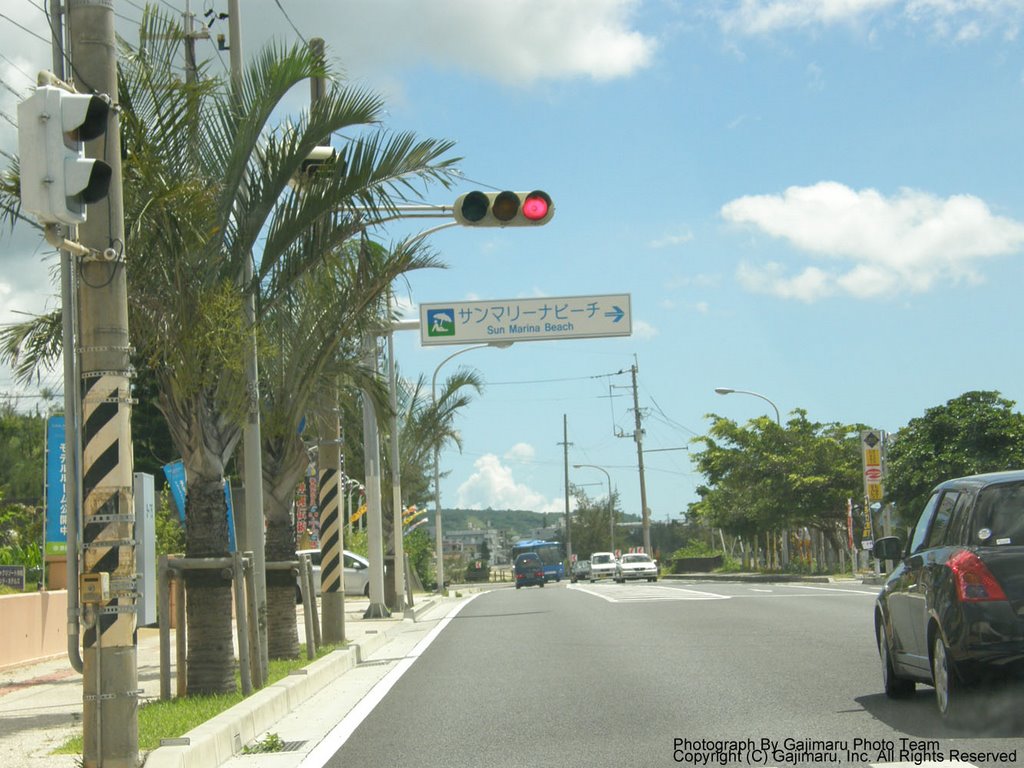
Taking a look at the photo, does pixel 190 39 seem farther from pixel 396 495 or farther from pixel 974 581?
pixel 396 495

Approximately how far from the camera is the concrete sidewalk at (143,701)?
27.3 ft

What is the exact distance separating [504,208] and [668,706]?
245 inches

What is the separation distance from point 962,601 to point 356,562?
104 feet

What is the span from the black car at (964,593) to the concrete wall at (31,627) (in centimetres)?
1143

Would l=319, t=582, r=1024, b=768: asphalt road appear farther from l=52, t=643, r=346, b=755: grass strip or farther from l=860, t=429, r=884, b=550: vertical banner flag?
l=860, t=429, r=884, b=550: vertical banner flag

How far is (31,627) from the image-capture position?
17156 mm

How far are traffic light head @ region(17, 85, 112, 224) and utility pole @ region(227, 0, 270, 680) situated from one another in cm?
424

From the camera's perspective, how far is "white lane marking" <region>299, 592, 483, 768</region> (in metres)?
8.64

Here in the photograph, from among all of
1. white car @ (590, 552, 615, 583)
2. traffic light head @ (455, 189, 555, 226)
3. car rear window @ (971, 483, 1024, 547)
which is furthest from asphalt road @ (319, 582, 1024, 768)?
white car @ (590, 552, 615, 583)

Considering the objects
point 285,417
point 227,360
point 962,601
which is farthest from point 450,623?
point 962,601

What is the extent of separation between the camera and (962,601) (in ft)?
26.0

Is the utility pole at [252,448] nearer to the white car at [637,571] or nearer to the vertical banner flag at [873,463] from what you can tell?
the vertical banner flag at [873,463]

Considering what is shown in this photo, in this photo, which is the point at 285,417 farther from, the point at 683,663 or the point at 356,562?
the point at 356,562

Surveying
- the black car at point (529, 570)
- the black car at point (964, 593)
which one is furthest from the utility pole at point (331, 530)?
the black car at point (529, 570)
